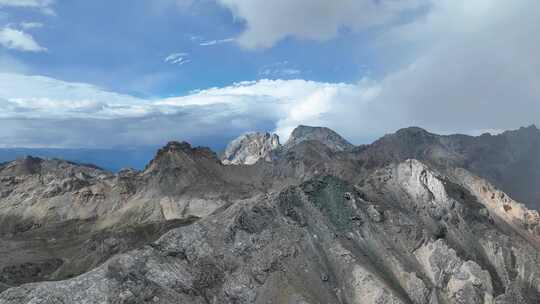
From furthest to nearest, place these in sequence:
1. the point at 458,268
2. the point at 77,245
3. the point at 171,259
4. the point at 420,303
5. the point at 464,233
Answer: the point at 77,245, the point at 464,233, the point at 458,268, the point at 420,303, the point at 171,259

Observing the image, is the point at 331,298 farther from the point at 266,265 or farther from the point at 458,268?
the point at 458,268

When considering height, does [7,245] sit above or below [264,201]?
below

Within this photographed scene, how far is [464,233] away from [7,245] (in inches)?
6003

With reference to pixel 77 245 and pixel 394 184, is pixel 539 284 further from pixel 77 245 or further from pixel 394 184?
pixel 77 245

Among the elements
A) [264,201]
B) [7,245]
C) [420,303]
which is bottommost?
[7,245]

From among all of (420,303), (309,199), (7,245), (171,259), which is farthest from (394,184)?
(7,245)

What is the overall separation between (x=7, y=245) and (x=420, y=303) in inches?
6071

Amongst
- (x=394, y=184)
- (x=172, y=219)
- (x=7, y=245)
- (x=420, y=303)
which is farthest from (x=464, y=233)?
(x=7, y=245)

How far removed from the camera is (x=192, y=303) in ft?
257

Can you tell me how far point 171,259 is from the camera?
83625mm

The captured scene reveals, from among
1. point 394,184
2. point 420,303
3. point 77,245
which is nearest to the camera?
point 420,303

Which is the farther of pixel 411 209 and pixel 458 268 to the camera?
pixel 411 209

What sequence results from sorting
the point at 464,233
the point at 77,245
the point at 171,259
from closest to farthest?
the point at 171,259 < the point at 464,233 < the point at 77,245

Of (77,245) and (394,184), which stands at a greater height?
(394,184)
